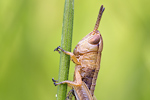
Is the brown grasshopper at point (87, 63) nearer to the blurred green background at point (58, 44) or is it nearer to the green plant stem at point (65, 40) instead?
the blurred green background at point (58, 44)

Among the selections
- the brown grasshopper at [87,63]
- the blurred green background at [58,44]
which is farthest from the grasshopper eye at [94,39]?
the blurred green background at [58,44]

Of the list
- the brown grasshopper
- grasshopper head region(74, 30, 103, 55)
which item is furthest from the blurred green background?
grasshopper head region(74, 30, 103, 55)

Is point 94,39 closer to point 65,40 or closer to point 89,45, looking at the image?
point 89,45

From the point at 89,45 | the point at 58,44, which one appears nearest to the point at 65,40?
the point at 89,45

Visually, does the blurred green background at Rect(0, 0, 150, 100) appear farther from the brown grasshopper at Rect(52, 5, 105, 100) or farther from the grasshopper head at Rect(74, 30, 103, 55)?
the grasshopper head at Rect(74, 30, 103, 55)

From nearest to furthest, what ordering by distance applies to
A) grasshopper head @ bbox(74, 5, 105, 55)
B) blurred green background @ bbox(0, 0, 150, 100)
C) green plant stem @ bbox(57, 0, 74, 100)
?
1. green plant stem @ bbox(57, 0, 74, 100)
2. grasshopper head @ bbox(74, 5, 105, 55)
3. blurred green background @ bbox(0, 0, 150, 100)

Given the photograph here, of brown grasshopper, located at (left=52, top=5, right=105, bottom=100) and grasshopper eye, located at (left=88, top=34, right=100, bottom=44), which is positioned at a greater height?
grasshopper eye, located at (left=88, top=34, right=100, bottom=44)

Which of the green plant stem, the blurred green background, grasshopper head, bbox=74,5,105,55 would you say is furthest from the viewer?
the blurred green background
